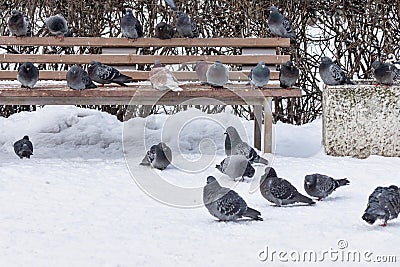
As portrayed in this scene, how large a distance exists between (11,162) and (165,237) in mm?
2308

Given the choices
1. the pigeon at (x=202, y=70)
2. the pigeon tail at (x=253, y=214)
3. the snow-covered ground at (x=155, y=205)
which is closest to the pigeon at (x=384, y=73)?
the snow-covered ground at (x=155, y=205)

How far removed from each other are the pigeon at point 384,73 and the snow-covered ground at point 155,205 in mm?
684

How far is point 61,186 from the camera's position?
501cm

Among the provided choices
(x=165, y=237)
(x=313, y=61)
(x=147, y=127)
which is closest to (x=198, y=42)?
(x=147, y=127)

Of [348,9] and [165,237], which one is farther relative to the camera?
[348,9]

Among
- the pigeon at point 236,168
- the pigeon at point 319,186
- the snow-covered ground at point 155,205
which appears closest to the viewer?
the snow-covered ground at point 155,205

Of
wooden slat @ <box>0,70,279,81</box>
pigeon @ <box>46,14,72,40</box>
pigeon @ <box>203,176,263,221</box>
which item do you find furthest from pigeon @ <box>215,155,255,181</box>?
pigeon @ <box>46,14,72,40</box>

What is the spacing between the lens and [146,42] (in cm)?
704

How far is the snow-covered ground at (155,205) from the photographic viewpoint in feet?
11.9

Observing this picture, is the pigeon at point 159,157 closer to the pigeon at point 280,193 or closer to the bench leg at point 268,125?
the bench leg at point 268,125

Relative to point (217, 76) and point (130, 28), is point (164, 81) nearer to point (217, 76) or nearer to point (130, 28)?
point (217, 76)

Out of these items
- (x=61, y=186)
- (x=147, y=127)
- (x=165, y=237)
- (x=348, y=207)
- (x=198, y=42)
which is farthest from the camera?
(x=147, y=127)

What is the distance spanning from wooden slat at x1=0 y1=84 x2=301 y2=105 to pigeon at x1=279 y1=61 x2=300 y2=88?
0.13 meters

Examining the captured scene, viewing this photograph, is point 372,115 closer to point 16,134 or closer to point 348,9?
point 348,9
